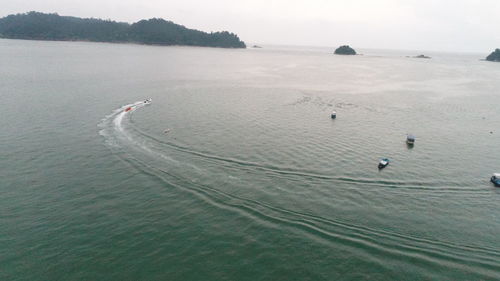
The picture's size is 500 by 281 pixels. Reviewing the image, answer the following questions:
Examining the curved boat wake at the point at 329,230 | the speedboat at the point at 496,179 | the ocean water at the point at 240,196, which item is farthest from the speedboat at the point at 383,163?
the speedboat at the point at 496,179

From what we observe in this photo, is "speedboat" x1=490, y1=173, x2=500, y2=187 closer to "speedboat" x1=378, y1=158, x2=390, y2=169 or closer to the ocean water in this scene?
the ocean water

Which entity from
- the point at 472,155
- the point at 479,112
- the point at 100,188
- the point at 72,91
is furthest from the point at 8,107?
the point at 479,112

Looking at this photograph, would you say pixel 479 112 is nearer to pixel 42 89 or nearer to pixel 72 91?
pixel 72 91

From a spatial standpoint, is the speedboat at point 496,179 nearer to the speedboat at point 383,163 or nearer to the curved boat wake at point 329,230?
the speedboat at point 383,163

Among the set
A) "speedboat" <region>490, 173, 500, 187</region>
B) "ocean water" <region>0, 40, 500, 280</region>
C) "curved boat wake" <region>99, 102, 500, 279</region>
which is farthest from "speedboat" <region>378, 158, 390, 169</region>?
"speedboat" <region>490, 173, 500, 187</region>

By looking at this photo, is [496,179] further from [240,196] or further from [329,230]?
[240,196]

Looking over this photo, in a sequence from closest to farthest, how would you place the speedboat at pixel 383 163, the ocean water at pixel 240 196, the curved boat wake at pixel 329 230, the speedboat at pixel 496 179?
1. the ocean water at pixel 240 196
2. the curved boat wake at pixel 329 230
3. the speedboat at pixel 496 179
4. the speedboat at pixel 383 163
